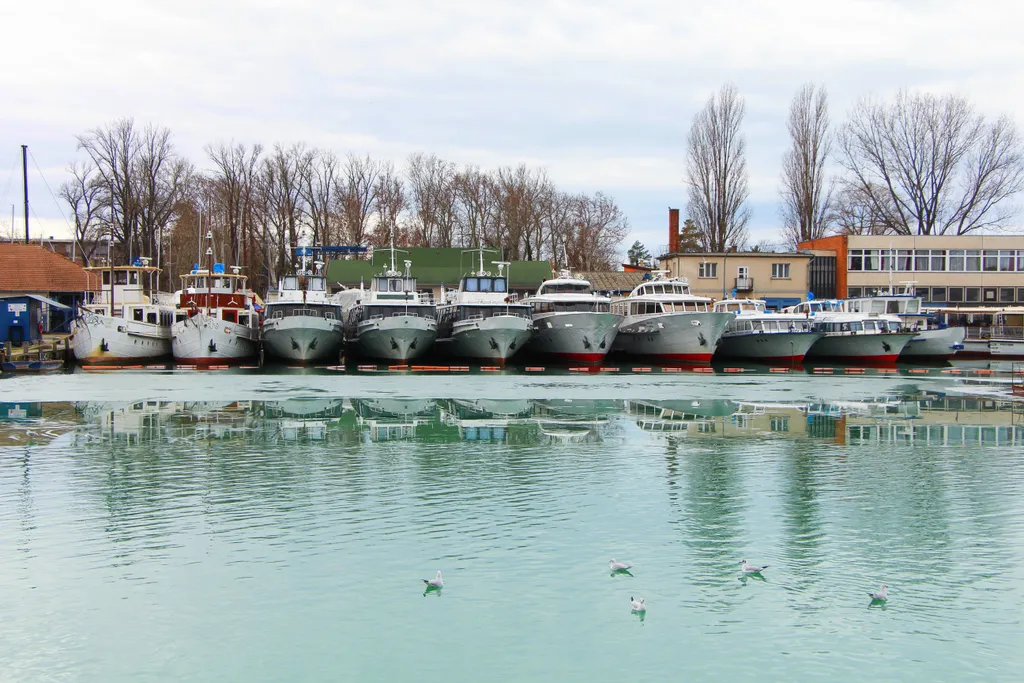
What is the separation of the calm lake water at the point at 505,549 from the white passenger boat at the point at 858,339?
25396mm

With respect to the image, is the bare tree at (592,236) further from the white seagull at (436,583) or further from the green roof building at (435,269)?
the white seagull at (436,583)

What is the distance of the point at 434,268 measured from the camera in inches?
2820

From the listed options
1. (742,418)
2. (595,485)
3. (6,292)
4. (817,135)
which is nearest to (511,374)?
(742,418)

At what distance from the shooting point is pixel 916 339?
51906mm

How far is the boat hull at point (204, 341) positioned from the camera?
148 ft

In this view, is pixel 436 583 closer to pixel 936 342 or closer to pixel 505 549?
pixel 505 549

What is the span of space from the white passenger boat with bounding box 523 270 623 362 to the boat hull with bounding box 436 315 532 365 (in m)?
2.12

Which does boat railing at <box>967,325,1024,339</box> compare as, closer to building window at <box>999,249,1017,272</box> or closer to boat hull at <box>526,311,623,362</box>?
building window at <box>999,249,1017,272</box>

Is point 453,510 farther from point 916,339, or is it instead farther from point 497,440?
point 916,339

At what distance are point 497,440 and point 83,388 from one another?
60.7 feet

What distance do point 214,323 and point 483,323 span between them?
12956 mm

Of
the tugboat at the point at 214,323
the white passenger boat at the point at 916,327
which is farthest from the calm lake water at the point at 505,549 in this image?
the white passenger boat at the point at 916,327

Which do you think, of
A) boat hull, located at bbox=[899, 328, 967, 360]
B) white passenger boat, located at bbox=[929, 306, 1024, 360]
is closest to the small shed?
boat hull, located at bbox=[899, 328, 967, 360]

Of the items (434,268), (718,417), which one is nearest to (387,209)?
(434,268)
